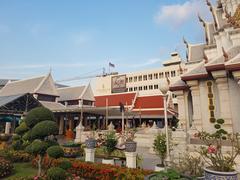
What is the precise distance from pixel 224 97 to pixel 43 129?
1177 centimetres

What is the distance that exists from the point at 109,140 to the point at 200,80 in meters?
8.96

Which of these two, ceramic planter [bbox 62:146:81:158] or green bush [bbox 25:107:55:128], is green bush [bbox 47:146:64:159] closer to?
green bush [bbox 25:107:55:128]

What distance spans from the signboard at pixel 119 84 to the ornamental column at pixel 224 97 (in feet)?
139

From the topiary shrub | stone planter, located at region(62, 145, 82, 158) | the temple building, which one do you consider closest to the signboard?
the temple building

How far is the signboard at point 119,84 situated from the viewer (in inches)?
2231

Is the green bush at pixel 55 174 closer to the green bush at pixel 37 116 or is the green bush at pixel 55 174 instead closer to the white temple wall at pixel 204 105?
the green bush at pixel 37 116

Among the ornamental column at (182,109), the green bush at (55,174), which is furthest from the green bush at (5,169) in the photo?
the ornamental column at (182,109)

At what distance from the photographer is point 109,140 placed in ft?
35.3

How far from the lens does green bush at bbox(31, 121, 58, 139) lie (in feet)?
25.9

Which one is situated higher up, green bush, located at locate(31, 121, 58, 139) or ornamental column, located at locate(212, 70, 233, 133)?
ornamental column, located at locate(212, 70, 233, 133)

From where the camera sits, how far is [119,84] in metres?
57.5

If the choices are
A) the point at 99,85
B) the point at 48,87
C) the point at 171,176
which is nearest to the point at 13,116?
the point at 48,87

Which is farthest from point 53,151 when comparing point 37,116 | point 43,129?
point 37,116

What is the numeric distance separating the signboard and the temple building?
37.7 m
